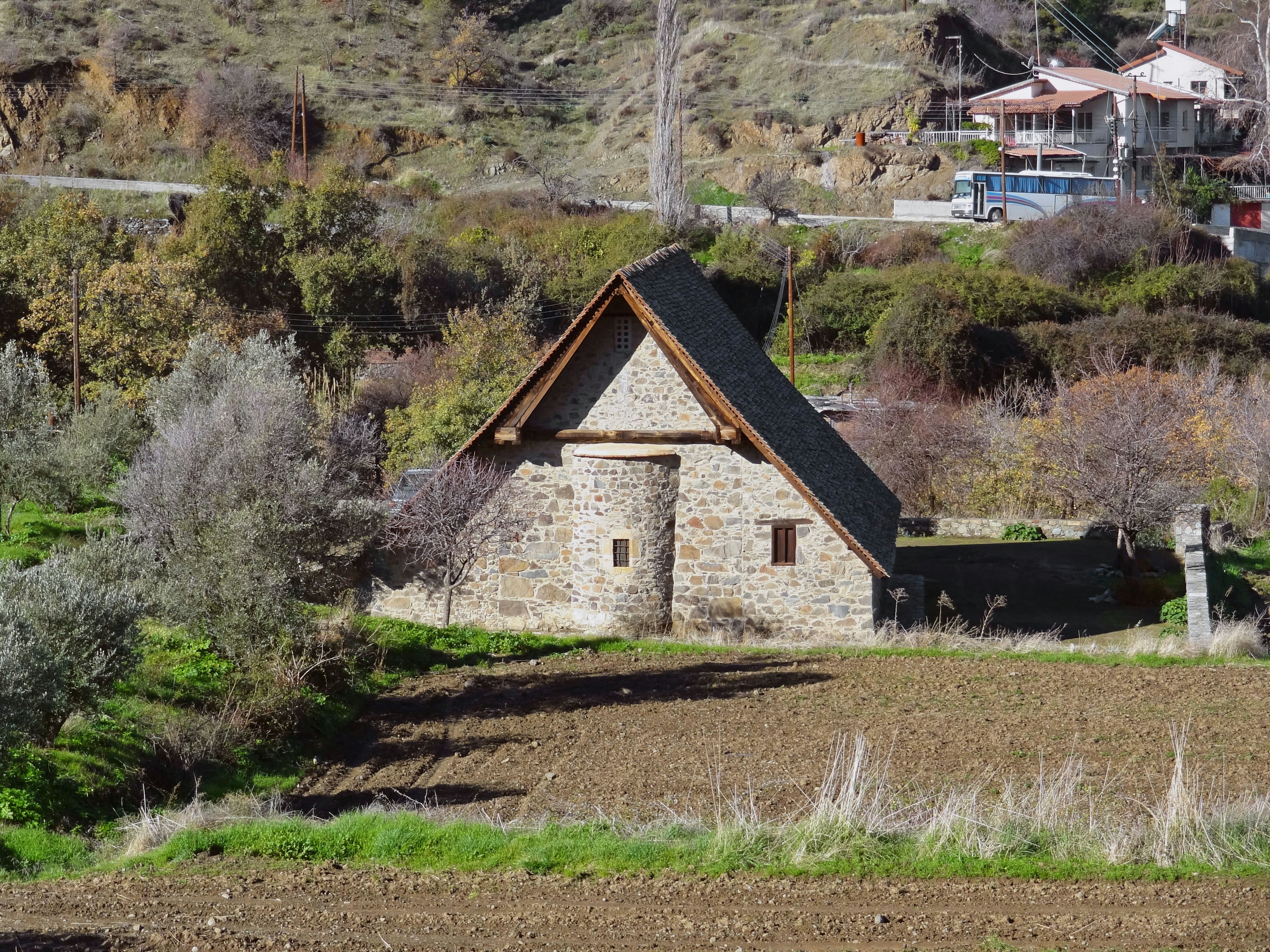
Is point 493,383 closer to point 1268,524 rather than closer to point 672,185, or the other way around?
point 1268,524

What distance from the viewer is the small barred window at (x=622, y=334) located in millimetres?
25156

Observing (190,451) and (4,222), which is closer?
(190,451)

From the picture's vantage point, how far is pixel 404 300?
54969 millimetres

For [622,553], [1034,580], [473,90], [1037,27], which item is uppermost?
[1037,27]

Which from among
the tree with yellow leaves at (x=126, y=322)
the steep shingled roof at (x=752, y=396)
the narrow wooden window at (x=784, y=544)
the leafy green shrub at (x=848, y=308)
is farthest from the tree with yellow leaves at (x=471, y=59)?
the narrow wooden window at (x=784, y=544)

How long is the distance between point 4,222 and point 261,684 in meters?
41.9

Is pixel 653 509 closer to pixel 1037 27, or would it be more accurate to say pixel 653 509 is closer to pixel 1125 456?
pixel 1125 456

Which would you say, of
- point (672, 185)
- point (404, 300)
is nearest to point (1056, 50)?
point (672, 185)

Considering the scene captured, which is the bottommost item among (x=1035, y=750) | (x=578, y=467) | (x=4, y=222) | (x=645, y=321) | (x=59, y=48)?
(x=1035, y=750)

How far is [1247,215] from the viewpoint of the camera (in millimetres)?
76938

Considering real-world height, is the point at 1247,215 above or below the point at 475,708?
above

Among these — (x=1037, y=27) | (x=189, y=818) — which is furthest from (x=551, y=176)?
(x=189, y=818)

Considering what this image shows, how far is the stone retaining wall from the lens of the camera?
114 ft

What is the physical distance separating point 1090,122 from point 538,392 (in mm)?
64599
